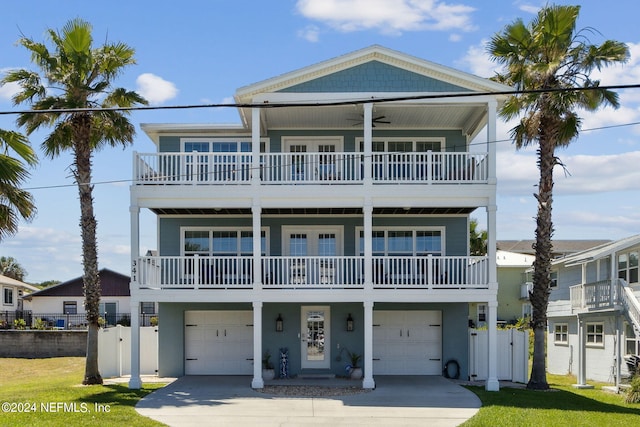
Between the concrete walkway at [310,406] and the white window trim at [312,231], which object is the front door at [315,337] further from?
the concrete walkway at [310,406]

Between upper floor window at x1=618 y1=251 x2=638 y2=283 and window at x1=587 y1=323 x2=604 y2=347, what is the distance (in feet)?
7.83

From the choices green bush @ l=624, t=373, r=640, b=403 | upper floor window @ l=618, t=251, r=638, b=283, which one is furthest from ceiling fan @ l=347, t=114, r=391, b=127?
green bush @ l=624, t=373, r=640, b=403

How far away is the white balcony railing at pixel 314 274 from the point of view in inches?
776

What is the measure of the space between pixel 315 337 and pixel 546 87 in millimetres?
10300

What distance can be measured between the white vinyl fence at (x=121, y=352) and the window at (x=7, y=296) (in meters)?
33.3

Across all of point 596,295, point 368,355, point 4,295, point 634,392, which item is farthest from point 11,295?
point 634,392

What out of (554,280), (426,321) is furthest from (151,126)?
(554,280)

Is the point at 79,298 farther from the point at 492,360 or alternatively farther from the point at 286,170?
the point at 492,360

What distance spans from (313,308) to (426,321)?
145 inches

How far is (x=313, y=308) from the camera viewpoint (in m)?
22.6

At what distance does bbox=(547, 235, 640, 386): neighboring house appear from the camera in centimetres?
2200

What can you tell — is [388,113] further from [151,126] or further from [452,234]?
[151,126]

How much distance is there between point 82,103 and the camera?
20016 mm

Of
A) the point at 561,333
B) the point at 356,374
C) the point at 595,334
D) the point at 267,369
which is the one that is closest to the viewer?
the point at 356,374
